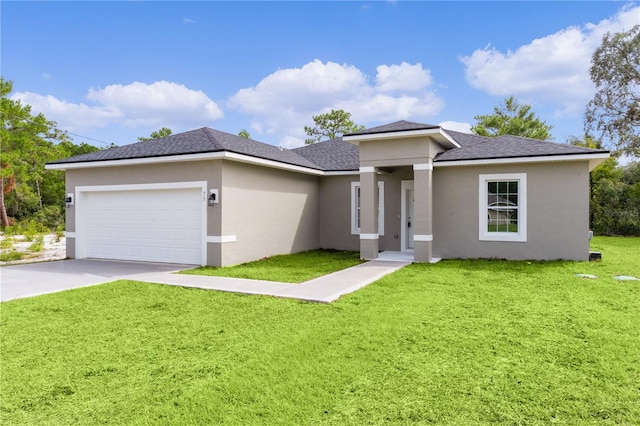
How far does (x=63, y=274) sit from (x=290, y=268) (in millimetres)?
5754

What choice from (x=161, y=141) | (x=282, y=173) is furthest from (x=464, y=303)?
(x=161, y=141)

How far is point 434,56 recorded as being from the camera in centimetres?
1791

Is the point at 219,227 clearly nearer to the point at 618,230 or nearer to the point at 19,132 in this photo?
the point at 618,230

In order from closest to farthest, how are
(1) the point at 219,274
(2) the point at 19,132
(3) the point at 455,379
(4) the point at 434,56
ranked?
(3) the point at 455,379, (1) the point at 219,274, (4) the point at 434,56, (2) the point at 19,132

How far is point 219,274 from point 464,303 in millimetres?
5829

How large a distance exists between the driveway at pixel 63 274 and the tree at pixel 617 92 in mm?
31926

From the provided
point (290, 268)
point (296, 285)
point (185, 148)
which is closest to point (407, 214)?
point (290, 268)

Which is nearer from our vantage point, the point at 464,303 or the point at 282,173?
the point at 464,303

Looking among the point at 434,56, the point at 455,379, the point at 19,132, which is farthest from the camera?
the point at 19,132

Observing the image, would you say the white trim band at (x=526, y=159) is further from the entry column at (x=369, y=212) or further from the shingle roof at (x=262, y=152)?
the entry column at (x=369, y=212)

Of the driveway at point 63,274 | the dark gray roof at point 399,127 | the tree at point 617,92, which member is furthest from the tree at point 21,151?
the tree at point 617,92

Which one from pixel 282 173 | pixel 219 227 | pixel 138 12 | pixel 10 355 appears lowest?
pixel 10 355

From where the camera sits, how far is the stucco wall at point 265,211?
11344mm

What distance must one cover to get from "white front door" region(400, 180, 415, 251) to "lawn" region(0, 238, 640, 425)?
22.5 ft
